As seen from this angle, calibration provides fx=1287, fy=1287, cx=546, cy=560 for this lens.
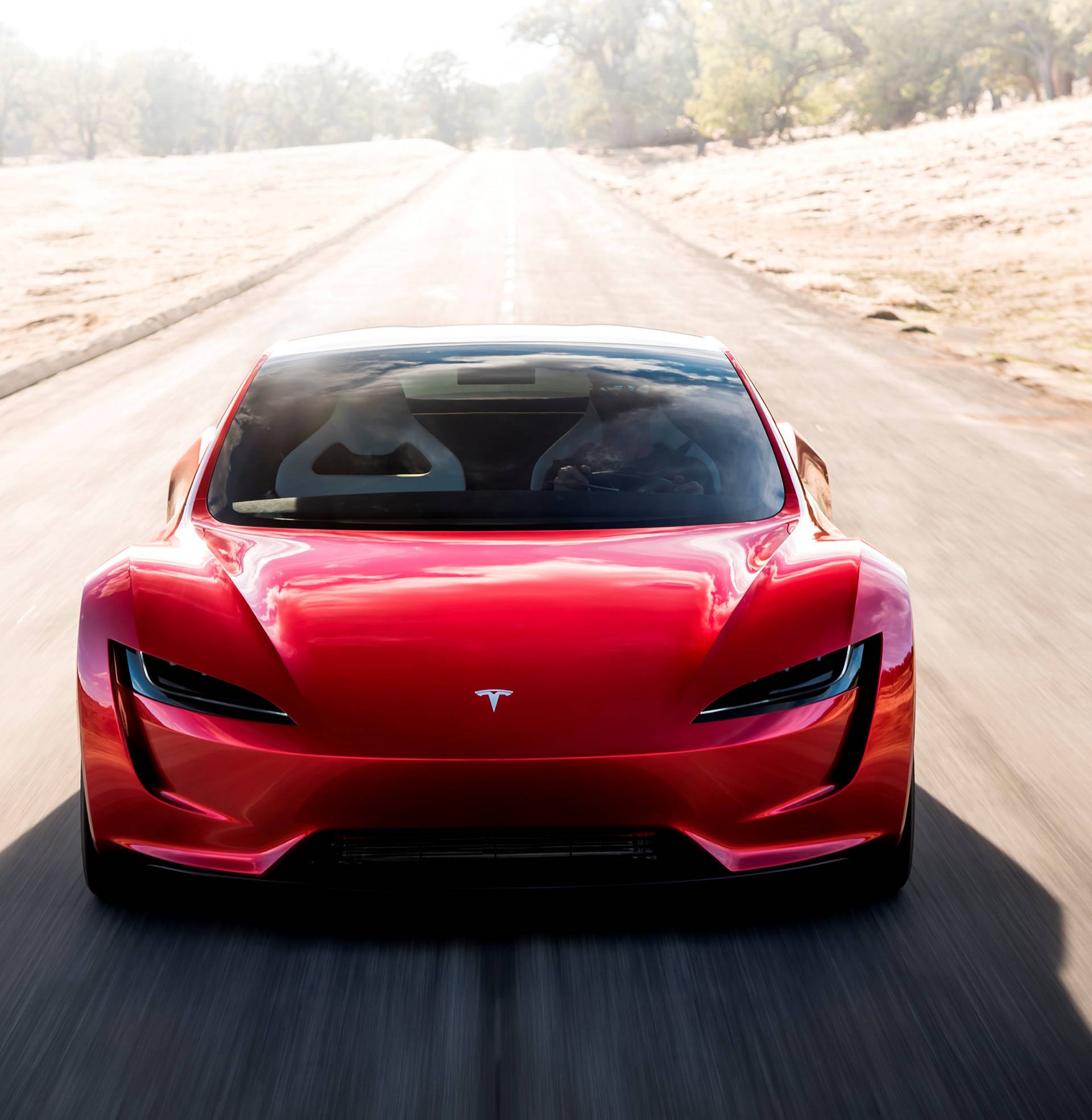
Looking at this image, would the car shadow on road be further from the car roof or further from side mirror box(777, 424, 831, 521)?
the car roof

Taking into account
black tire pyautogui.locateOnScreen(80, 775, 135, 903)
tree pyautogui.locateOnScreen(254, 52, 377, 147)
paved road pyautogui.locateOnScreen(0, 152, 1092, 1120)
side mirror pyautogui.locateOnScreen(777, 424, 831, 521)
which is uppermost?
side mirror pyautogui.locateOnScreen(777, 424, 831, 521)

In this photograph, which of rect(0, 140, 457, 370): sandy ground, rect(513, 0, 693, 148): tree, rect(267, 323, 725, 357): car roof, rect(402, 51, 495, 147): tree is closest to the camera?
rect(267, 323, 725, 357): car roof

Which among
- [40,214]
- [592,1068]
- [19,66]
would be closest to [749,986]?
[592,1068]

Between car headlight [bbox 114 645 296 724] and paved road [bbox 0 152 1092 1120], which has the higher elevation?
car headlight [bbox 114 645 296 724]

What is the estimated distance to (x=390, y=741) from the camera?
9.36ft

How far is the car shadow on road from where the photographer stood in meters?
2.57

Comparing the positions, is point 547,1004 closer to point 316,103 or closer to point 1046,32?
point 1046,32

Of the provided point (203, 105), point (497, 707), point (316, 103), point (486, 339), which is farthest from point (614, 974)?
point (316, 103)

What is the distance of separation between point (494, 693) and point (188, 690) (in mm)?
720

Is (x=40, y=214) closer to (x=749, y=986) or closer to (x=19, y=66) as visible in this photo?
(x=749, y=986)

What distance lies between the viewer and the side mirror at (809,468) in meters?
4.48

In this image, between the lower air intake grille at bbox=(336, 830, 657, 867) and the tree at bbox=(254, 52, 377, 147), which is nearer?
the lower air intake grille at bbox=(336, 830, 657, 867)

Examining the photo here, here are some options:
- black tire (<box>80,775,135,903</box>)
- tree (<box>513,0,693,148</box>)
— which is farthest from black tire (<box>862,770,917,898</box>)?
tree (<box>513,0,693,148</box>)

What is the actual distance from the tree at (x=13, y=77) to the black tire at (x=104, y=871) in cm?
13875
